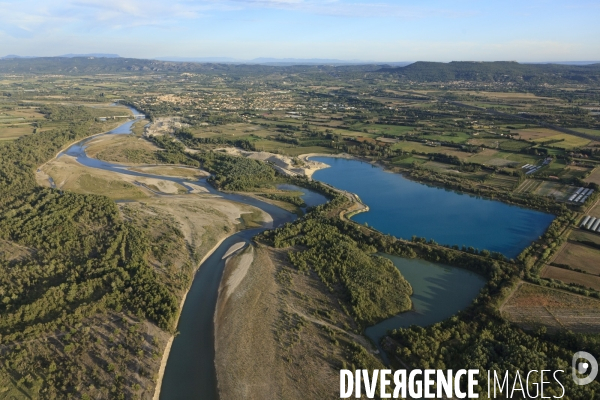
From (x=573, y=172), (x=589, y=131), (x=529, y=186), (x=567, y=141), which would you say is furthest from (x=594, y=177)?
(x=589, y=131)

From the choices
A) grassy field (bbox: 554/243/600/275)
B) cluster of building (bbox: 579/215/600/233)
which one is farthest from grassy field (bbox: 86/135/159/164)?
cluster of building (bbox: 579/215/600/233)

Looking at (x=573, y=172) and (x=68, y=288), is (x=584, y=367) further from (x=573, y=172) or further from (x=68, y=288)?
(x=573, y=172)

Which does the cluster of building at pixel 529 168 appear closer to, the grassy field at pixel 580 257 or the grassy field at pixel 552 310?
the grassy field at pixel 580 257

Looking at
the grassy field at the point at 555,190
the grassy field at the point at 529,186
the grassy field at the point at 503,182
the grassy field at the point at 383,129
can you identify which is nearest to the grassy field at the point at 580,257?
the grassy field at the point at 555,190

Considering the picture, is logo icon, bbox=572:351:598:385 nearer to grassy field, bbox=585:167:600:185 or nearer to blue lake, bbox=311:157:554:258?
blue lake, bbox=311:157:554:258

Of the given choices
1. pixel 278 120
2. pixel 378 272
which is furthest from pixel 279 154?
pixel 378 272
